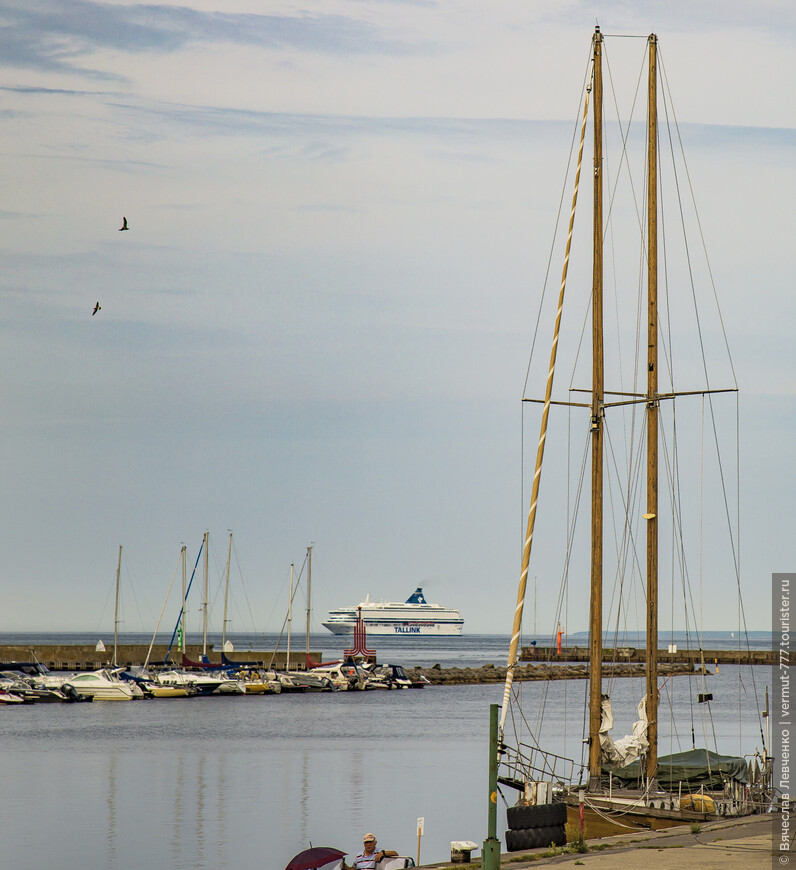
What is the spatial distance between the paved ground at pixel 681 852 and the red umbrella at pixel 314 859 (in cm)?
246

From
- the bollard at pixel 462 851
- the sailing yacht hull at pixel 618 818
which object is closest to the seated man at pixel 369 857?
the bollard at pixel 462 851

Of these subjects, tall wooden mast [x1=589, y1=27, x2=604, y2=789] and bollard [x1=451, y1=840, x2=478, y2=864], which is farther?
tall wooden mast [x1=589, y1=27, x2=604, y2=789]

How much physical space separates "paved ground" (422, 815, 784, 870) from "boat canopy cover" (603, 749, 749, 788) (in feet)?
7.50

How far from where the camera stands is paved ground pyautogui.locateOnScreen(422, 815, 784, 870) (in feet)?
66.7

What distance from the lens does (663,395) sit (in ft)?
99.3

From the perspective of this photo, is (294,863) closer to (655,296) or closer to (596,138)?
(655,296)

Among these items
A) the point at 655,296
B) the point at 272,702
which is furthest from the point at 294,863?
the point at 272,702

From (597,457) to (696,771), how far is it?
298 inches

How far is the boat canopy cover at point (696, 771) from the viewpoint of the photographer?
90.6ft

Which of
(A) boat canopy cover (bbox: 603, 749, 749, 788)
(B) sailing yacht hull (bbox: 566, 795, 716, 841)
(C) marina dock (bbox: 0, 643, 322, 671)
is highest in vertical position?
(A) boat canopy cover (bbox: 603, 749, 749, 788)

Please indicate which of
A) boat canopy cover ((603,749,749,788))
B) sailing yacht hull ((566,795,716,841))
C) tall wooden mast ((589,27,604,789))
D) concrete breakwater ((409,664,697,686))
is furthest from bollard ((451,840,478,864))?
concrete breakwater ((409,664,697,686))

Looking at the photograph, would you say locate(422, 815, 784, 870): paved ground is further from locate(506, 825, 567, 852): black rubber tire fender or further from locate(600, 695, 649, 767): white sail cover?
locate(600, 695, 649, 767): white sail cover

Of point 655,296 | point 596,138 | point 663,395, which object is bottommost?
point 663,395

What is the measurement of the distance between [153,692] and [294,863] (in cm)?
8167
